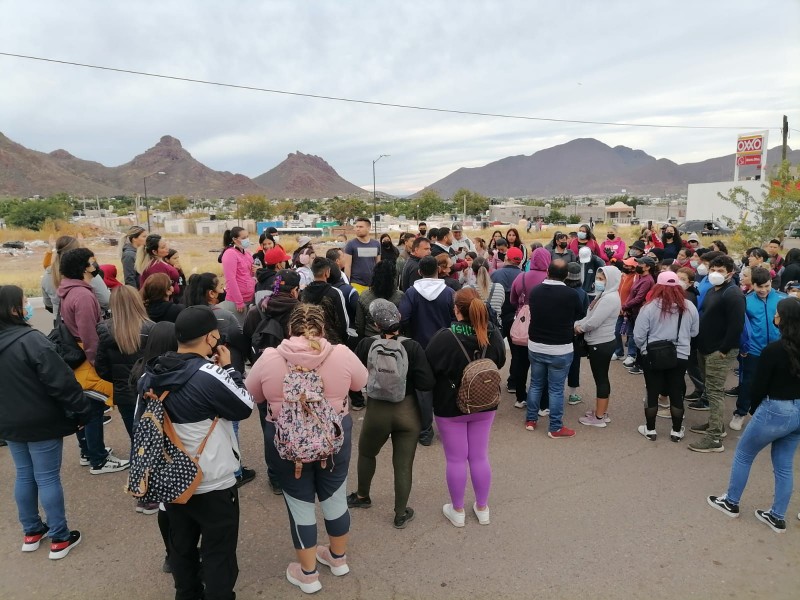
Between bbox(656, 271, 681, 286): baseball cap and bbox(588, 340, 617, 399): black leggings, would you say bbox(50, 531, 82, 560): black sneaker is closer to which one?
bbox(588, 340, 617, 399): black leggings

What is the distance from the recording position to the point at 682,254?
25.5 feet

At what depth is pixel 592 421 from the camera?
5.59m

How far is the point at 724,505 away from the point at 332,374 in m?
3.41

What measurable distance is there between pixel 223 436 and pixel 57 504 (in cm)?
179

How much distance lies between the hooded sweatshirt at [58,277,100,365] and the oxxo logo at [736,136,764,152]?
64.9m

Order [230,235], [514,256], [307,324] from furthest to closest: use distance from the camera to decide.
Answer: [230,235] < [514,256] < [307,324]

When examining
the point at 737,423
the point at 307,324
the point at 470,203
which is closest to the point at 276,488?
the point at 307,324

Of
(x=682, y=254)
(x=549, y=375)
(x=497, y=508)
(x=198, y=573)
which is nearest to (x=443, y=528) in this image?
(x=497, y=508)

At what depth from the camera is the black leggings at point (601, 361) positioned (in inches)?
210

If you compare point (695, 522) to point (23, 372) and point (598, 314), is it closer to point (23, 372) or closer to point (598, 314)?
point (598, 314)

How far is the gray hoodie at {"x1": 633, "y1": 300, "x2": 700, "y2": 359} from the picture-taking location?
4.93 metres

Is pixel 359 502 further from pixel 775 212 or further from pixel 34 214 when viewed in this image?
pixel 34 214

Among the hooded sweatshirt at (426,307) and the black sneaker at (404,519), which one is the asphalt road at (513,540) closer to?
the black sneaker at (404,519)

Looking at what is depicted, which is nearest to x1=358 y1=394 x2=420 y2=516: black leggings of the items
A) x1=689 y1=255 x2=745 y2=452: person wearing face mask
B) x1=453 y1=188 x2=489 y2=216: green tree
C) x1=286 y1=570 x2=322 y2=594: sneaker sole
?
x1=286 y1=570 x2=322 y2=594: sneaker sole
